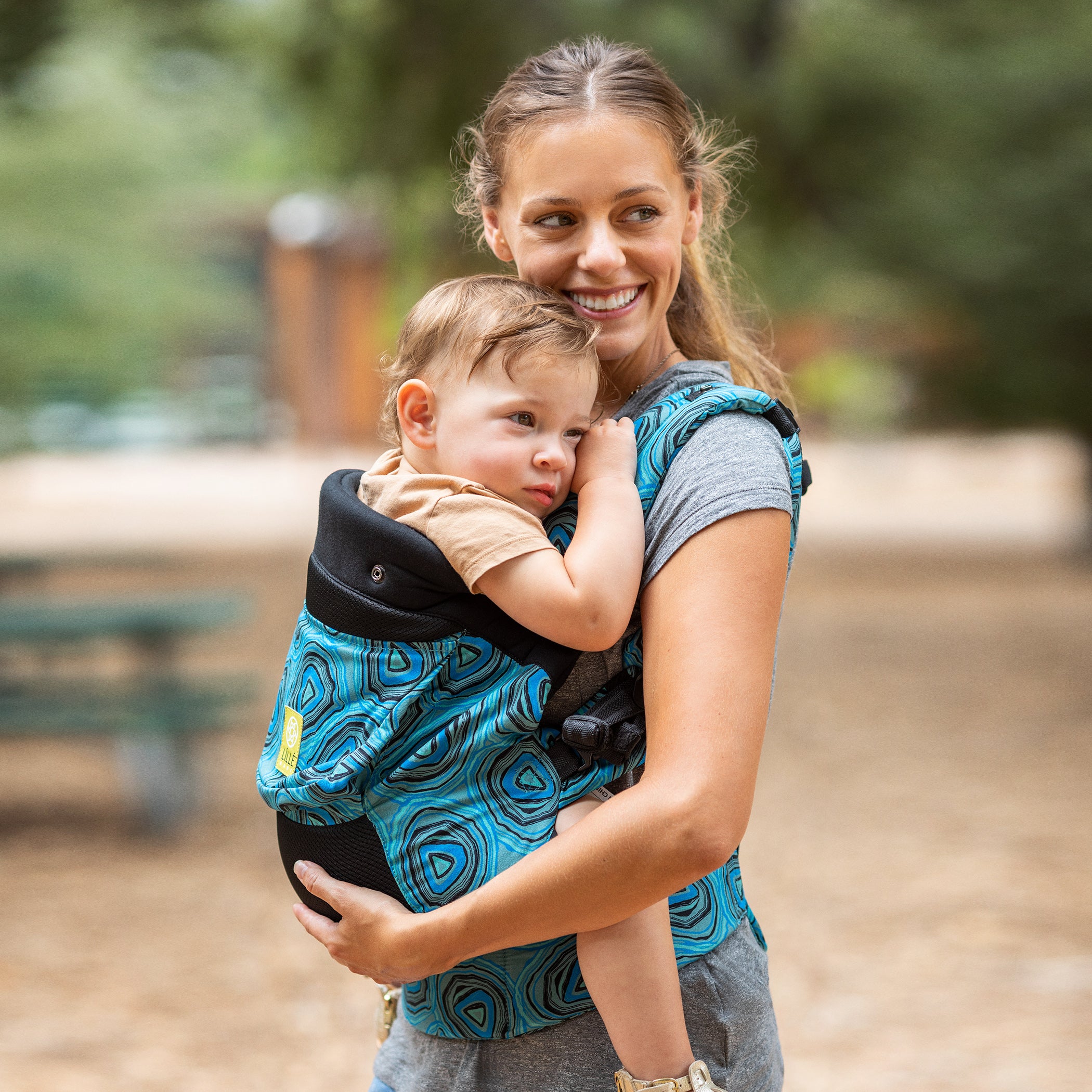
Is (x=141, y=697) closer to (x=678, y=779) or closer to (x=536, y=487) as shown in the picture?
(x=536, y=487)

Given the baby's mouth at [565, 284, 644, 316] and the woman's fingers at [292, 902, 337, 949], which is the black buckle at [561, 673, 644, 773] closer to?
the woman's fingers at [292, 902, 337, 949]

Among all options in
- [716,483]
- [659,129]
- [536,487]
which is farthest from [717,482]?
[659,129]

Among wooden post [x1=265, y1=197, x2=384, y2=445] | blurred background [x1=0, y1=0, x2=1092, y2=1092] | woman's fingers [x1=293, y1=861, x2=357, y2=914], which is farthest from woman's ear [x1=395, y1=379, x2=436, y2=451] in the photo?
wooden post [x1=265, y1=197, x2=384, y2=445]

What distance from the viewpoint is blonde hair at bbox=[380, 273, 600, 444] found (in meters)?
1.59

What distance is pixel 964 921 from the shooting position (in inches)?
199

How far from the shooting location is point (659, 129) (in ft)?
5.46

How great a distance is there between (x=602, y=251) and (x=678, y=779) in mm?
629

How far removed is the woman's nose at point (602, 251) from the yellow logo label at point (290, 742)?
632 millimetres

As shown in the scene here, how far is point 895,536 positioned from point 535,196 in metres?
17.9

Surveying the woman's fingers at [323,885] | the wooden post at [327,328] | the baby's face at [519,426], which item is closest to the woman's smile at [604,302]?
the baby's face at [519,426]

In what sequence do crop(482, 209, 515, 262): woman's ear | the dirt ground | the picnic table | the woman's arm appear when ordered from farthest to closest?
1. the picnic table
2. the dirt ground
3. crop(482, 209, 515, 262): woman's ear
4. the woman's arm

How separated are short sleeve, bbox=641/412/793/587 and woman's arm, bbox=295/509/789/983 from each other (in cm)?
2

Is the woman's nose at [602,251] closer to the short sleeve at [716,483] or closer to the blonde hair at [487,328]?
the blonde hair at [487,328]

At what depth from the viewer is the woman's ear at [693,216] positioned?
1.82m
